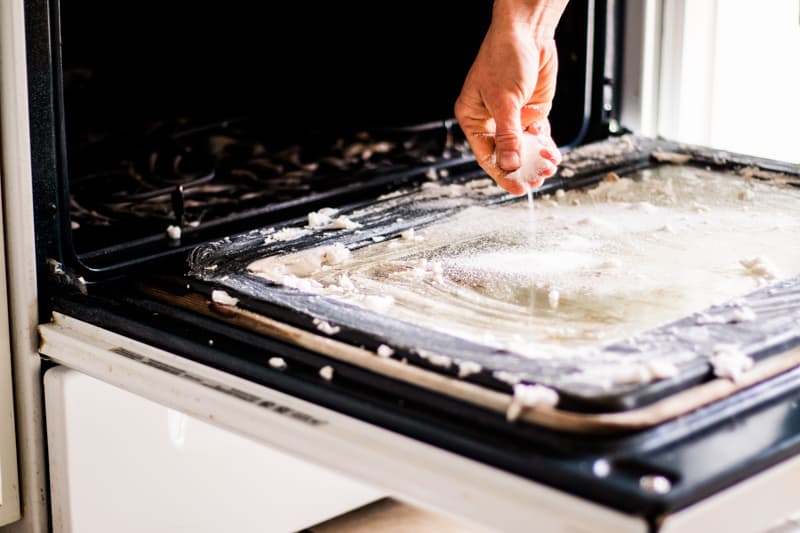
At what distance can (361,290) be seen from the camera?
109cm

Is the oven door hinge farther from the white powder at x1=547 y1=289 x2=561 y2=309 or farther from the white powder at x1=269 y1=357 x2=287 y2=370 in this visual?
the white powder at x1=547 y1=289 x2=561 y2=309

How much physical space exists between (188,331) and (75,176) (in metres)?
0.61

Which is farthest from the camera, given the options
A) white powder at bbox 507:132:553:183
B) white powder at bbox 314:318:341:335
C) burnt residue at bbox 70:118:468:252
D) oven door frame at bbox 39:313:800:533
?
burnt residue at bbox 70:118:468:252

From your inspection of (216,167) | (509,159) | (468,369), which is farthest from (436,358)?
(216,167)

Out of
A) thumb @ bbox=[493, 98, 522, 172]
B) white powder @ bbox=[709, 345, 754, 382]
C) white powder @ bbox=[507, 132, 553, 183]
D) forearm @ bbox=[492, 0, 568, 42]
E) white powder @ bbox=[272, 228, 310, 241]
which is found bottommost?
white powder @ bbox=[709, 345, 754, 382]

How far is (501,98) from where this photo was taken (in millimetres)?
1179

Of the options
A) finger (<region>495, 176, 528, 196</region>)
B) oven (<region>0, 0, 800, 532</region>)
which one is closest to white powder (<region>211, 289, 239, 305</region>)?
oven (<region>0, 0, 800, 532</region>)

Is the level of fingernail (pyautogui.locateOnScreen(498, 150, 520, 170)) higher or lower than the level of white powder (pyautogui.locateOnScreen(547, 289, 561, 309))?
higher

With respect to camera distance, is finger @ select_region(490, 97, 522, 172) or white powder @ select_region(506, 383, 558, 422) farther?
finger @ select_region(490, 97, 522, 172)

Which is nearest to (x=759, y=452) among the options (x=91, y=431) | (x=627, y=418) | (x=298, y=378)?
(x=627, y=418)

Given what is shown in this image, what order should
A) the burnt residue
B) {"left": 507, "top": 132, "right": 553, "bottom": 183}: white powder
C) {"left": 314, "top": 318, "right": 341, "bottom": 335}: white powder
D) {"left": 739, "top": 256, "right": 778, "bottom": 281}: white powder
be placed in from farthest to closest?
the burnt residue → {"left": 507, "top": 132, "right": 553, "bottom": 183}: white powder → {"left": 739, "top": 256, "right": 778, "bottom": 281}: white powder → {"left": 314, "top": 318, "right": 341, "bottom": 335}: white powder

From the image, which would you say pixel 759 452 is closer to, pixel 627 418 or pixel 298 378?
pixel 627 418

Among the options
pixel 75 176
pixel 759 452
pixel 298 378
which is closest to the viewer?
pixel 759 452

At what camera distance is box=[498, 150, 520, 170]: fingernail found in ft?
3.83
